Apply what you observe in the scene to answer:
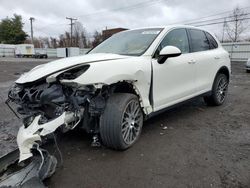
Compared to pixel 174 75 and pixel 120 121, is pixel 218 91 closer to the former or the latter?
pixel 174 75

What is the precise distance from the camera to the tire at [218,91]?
5.31 m

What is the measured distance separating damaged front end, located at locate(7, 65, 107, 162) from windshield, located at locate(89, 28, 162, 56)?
1.06 metres

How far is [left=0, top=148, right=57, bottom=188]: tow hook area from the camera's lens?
2.29m

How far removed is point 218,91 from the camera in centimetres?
547

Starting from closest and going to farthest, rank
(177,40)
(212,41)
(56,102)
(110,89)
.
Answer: (56,102)
(110,89)
(177,40)
(212,41)

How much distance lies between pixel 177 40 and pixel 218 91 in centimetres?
191

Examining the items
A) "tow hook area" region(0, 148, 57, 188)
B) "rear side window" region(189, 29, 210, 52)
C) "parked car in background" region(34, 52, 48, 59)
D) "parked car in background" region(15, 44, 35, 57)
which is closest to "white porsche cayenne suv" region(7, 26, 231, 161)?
"tow hook area" region(0, 148, 57, 188)

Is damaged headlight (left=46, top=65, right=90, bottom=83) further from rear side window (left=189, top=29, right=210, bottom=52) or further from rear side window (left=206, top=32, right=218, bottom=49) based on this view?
rear side window (left=206, top=32, right=218, bottom=49)

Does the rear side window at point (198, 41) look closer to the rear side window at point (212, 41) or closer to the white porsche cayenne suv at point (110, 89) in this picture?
the rear side window at point (212, 41)

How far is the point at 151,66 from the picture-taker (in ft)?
11.5

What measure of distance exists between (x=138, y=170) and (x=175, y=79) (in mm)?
1793

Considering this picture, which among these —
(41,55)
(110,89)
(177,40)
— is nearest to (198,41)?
(177,40)

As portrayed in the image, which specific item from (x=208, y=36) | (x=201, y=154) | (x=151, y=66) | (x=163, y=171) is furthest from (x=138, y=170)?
(x=208, y=36)

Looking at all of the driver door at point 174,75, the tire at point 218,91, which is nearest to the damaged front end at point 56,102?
the driver door at point 174,75
